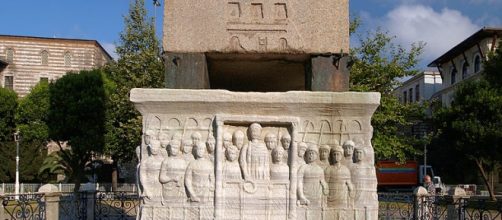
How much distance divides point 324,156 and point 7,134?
133ft

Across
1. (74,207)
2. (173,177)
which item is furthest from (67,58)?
(173,177)

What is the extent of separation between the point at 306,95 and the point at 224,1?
1.34m

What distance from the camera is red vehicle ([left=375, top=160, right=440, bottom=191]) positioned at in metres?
41.3

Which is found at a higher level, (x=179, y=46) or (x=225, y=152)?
(x=179, y=46)

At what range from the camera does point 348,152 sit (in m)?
5.55

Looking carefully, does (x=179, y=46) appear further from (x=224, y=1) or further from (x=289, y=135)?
(x=289, y=135)

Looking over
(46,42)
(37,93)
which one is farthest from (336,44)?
(46,42)

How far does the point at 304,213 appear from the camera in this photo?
5520mm

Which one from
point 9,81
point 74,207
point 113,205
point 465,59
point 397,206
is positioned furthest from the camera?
point 9,81

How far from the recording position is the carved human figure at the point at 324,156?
559 cm

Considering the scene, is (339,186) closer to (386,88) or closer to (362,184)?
(362,184)

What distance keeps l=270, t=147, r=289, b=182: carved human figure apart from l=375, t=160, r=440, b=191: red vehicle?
3643 centimetres

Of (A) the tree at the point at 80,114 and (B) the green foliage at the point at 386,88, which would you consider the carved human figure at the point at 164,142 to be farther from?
(A) the tree at the point at 80,114

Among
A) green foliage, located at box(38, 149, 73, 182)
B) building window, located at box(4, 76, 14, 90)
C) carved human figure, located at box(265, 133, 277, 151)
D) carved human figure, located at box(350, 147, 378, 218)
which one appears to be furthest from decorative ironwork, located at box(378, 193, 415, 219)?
building window, located at box(4, 76, 14, 90)
